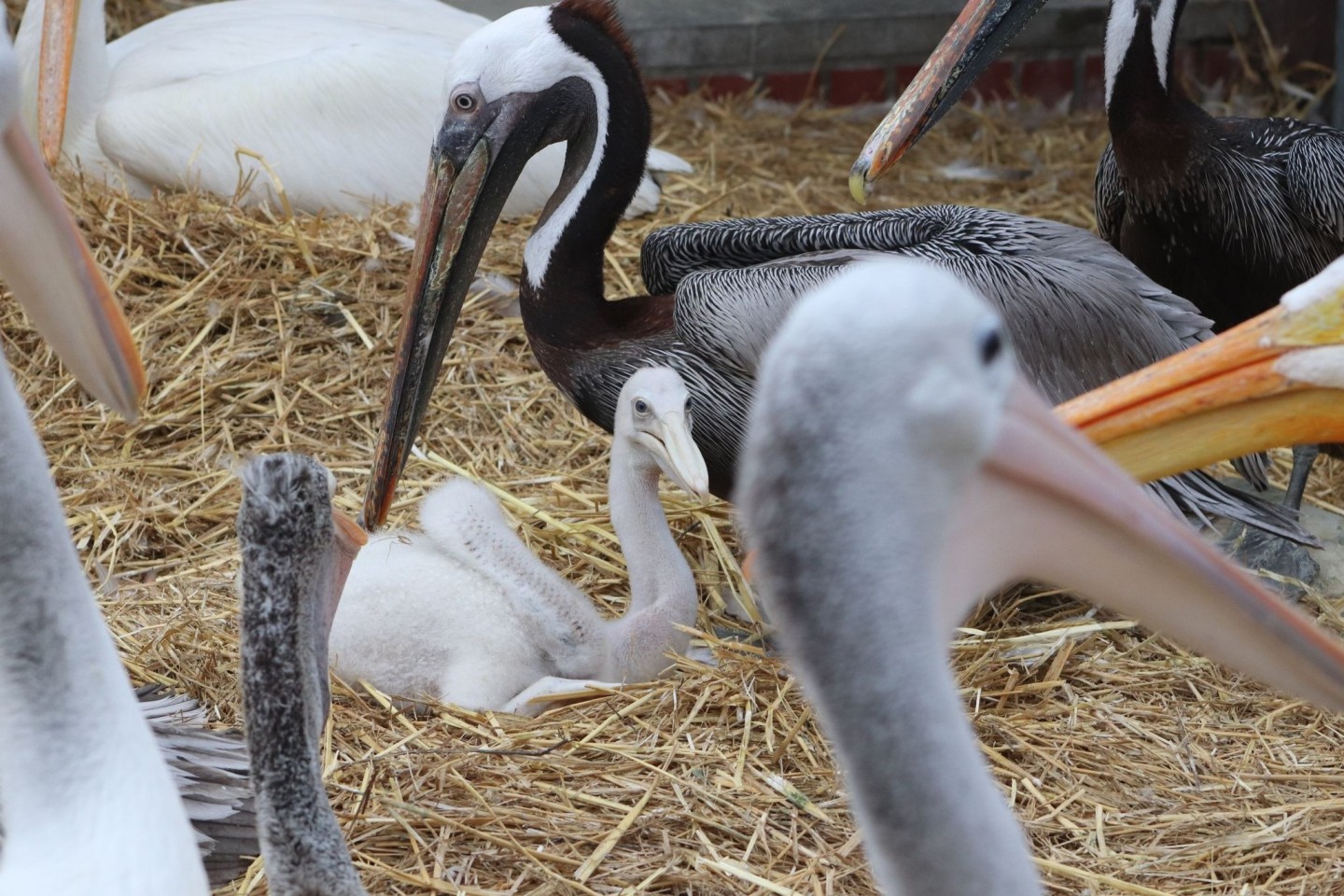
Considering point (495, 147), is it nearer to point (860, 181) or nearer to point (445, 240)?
point (445, 240)

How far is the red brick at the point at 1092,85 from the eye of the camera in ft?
19.1

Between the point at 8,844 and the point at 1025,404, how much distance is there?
3.48 feet

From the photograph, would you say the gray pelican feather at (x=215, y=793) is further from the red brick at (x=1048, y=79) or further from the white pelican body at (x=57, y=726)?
the red brick at (x=1048, y=79)

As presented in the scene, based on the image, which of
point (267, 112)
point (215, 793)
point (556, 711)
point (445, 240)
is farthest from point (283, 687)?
point (267, 112)

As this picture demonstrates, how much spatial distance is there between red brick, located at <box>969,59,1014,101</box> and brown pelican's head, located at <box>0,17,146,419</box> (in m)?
4.61

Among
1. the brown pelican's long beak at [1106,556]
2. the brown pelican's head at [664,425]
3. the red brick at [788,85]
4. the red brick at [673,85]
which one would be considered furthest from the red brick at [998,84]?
the brown pelican's long beak at [1106,556]

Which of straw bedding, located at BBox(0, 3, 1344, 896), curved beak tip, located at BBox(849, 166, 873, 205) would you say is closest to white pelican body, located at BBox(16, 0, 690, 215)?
straw bedding, located at BBox(0, 3, 1344, 896)

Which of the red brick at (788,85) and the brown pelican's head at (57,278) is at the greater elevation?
the brown pelican's head at (57,278)

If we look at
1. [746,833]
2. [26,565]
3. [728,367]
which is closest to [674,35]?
[728,367]

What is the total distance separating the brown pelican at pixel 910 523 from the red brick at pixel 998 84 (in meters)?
4.83

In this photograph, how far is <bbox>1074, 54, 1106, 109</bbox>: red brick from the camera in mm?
5820

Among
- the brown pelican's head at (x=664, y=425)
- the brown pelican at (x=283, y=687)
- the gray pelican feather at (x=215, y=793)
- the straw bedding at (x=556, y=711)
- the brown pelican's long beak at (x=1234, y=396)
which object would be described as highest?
Answer: the brown pelican's long beak at (x=1234, y=396)

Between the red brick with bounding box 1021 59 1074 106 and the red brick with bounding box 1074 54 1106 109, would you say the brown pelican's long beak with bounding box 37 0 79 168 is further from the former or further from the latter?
the red brick with bounding box 1074 54 1106 109

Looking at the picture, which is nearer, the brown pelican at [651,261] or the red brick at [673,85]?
the brown pelican at [651,261]
